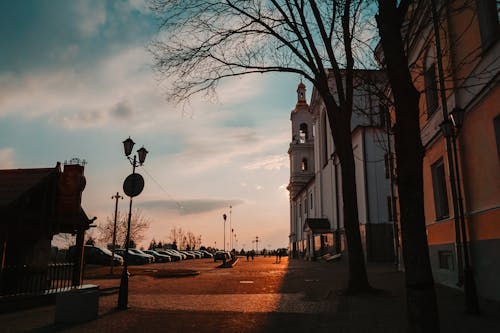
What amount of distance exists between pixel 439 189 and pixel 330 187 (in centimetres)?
3146

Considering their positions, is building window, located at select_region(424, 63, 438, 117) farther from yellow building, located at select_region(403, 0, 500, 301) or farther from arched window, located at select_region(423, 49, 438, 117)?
yellow building, located at select_region(403, 0, 500, 301)

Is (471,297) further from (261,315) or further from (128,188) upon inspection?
(128,188)

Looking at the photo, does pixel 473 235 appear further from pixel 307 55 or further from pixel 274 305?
pixel 307 55

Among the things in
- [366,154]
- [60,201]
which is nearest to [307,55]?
[60,201]

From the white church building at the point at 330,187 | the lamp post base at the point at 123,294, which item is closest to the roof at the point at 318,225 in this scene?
the white church building at the point at 330,187

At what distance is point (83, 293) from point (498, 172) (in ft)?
32.8

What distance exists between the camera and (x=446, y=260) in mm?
14164

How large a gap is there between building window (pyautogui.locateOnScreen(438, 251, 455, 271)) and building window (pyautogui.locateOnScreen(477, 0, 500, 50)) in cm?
677

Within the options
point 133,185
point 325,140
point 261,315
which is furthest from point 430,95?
point 325,140

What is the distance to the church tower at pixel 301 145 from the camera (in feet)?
221

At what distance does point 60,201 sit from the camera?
1312cm

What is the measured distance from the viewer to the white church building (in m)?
35.4

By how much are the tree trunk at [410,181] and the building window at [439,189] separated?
10529mm

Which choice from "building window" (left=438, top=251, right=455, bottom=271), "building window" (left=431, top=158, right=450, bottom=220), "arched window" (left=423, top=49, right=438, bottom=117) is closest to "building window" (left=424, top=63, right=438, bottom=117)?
"arched window" (left=423, top=49, right=438, bottom=117)
